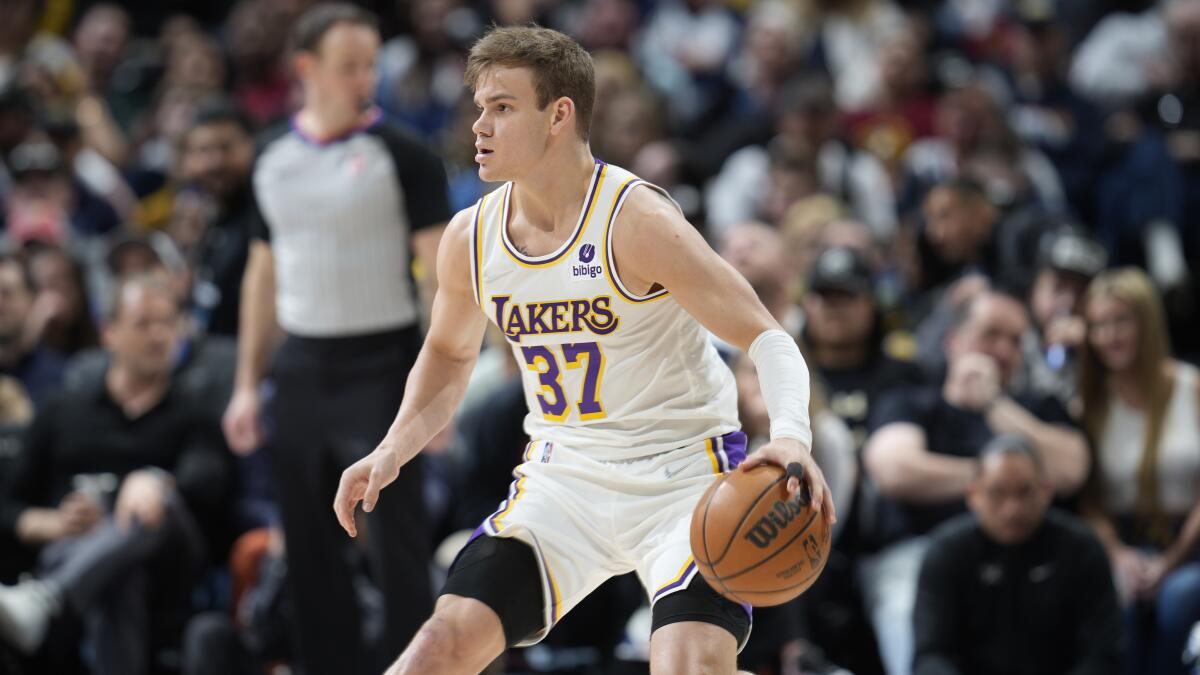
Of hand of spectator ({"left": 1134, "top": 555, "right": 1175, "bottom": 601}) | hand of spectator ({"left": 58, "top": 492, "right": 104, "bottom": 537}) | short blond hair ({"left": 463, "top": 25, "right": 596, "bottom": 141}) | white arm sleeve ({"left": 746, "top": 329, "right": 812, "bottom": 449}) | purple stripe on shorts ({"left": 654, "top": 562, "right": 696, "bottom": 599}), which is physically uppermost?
short blond hair ({"left": 463, "top": 25, "right": 596, "bottom": 141})

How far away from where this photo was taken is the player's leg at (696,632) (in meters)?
3.95

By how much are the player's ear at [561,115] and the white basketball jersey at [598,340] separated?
0.16 m

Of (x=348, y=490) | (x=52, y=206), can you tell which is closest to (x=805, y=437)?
(x=348, y=490)

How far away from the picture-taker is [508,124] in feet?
13.8

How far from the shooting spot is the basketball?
383cm

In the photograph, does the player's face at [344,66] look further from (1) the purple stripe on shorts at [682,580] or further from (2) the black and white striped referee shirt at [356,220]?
(1) the purple stripe on shorts at [682,580]

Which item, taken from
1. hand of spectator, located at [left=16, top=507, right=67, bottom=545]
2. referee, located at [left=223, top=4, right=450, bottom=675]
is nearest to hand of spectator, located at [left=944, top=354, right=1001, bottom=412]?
referee, located at [left=223, top=4, right=450, bottom=675]

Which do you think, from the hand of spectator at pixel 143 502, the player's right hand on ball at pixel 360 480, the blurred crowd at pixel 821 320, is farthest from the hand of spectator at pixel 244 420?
the player's right hand on ball at pixel 360 480

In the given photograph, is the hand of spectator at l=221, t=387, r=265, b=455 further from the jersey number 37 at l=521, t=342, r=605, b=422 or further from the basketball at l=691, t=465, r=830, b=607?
the basketball at l=691, t=465, r=830, b=607

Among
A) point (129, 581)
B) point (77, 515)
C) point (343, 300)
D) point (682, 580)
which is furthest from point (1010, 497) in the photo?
point (77, 515)

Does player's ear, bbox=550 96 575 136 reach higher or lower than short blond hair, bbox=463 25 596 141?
lower

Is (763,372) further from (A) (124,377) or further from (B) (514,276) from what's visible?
(A) (124,377)

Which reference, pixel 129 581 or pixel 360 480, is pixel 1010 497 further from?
pixel 129 581

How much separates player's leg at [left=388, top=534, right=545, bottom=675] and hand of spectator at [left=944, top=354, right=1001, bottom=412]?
3.37 m
